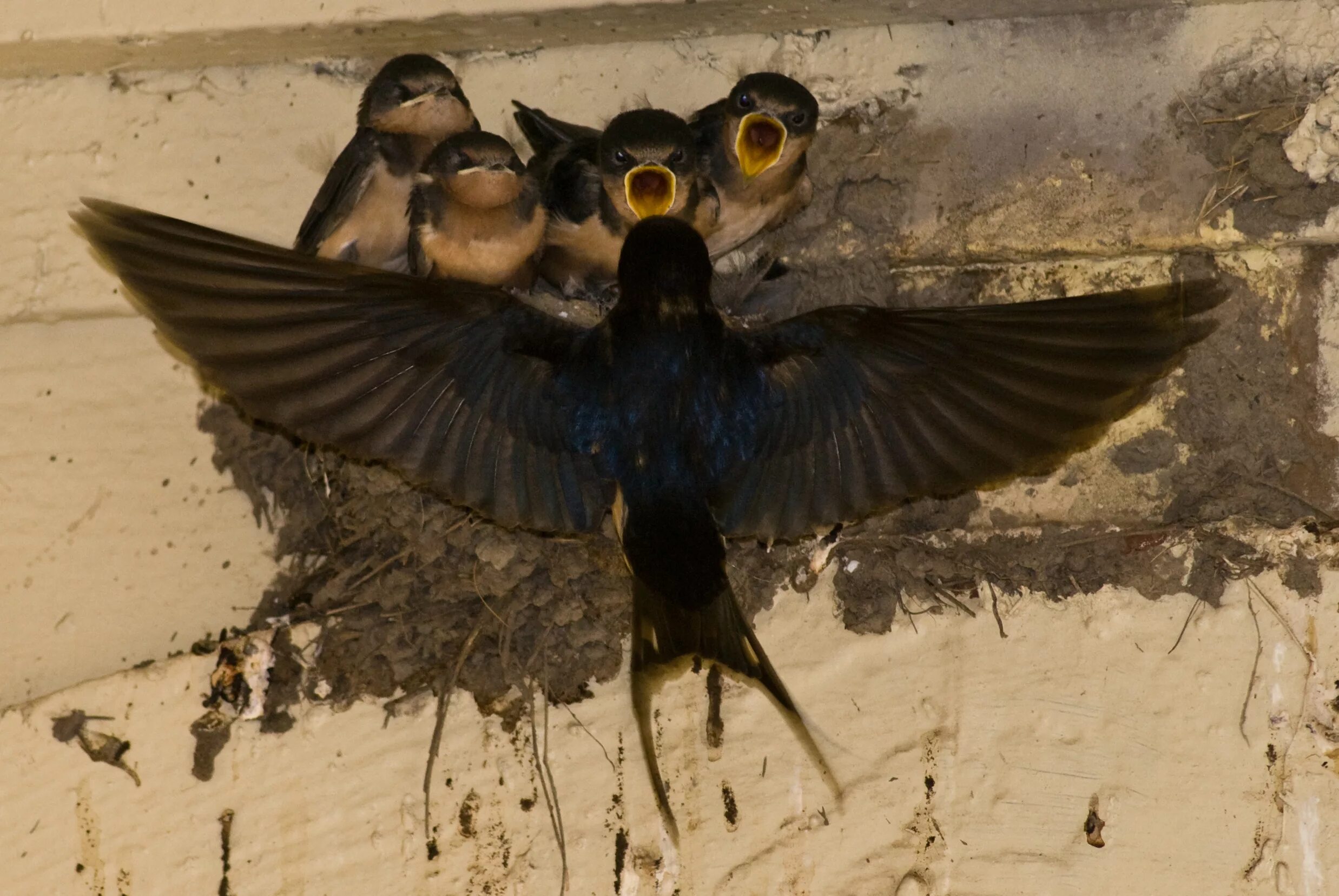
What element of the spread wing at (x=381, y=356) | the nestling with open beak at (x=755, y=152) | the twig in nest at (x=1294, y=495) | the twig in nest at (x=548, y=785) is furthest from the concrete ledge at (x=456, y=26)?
the twig in nest at (x=548, y=785)

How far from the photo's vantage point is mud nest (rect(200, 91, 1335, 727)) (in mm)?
2699

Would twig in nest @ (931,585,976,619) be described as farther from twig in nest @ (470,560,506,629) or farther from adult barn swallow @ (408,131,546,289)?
adult barn swallow @ (408,131,546,289)

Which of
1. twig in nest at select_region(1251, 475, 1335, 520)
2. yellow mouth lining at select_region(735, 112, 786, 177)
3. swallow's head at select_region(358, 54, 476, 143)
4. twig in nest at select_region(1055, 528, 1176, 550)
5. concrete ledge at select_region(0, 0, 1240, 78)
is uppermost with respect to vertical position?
concrete ledge at select_region(0, 0, 1240, 78)

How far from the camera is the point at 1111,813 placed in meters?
2.57

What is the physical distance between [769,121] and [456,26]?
661 mm

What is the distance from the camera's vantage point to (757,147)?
2.70 metres

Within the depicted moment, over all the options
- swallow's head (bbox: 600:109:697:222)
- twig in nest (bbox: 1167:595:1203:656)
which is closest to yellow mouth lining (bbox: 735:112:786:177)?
swallow's head (bbox: 600:109:697:222)

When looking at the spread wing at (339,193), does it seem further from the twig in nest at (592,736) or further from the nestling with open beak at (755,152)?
the twig in nest at (592,736)

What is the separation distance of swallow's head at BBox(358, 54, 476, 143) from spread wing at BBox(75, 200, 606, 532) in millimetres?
613

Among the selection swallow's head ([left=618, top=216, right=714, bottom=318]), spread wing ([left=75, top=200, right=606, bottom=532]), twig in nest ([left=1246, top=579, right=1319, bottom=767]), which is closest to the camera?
spread wing ([left=75, top=200, right=606, bottom=532])

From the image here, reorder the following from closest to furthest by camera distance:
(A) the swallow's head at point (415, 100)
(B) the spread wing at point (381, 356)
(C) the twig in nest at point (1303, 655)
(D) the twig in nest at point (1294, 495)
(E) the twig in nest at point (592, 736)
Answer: (B) the spread wing at point (381, 356), (C) the twig in nest at point (1303, 655), (D) the twig in nest at point (1294, 495), (E) the twig in nest at point (592, 736), (A) the swallow's head at point (415, 100)

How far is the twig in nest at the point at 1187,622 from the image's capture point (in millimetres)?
2648

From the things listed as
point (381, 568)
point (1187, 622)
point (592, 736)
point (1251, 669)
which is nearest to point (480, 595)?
point (381, 568)

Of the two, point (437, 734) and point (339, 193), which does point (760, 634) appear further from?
point (339, 193)
